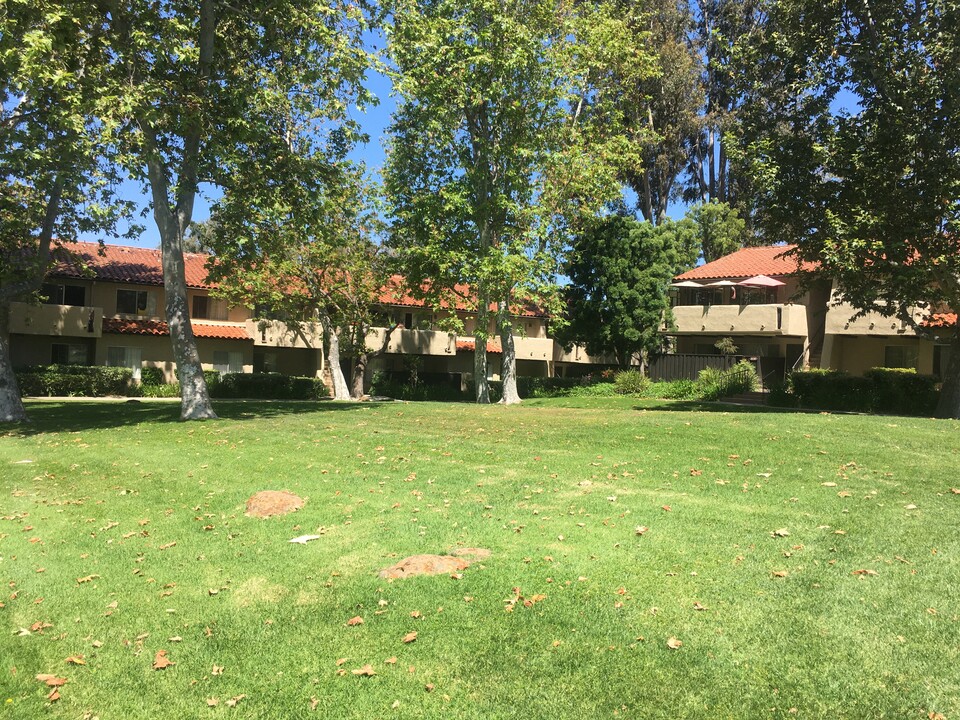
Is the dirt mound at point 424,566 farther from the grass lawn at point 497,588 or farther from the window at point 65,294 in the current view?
the window at point 65,294

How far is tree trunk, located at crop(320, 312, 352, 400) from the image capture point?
34875mm

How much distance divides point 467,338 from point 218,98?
31.8 meters

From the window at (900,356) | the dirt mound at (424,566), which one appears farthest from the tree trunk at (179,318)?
the window at (900,356)

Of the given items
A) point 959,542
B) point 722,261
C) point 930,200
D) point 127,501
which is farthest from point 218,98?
point 722,261

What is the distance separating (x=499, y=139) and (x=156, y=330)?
816 inches

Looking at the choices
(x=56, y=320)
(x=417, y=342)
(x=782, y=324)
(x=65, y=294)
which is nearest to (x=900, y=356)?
(x=782, y=324)

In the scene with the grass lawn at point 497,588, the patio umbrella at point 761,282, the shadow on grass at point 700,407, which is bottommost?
the grass lawn at point 497,588

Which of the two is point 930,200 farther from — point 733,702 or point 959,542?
point 733,702

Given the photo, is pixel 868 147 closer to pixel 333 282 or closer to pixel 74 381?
pixel 333 282

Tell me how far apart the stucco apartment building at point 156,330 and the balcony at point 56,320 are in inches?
1.7

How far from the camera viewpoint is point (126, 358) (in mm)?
37812

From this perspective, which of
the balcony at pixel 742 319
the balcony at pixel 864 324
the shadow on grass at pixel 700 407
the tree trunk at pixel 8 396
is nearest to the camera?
the tree trunk at pixel 8 396

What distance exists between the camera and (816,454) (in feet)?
40.6

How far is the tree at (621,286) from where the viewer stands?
123 ft
